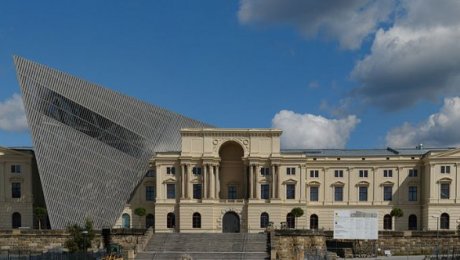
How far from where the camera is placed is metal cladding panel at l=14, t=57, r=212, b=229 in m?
80.2

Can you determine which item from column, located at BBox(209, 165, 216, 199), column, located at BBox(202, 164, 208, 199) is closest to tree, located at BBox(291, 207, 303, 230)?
column, located at BBox(209, 165, 216, 199)

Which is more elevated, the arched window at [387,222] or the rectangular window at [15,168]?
the rectangular window at [15,168]

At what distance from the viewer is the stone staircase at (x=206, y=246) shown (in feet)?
222

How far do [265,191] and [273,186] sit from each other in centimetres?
171

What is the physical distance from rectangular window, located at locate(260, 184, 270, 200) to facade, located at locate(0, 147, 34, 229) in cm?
3208

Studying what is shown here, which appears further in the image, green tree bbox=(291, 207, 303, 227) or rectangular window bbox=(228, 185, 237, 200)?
rectangular window bbox=(228, 185, 237, 200)

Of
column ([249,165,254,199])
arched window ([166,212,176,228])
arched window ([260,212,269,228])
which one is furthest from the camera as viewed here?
arched window ([166,212,176,228])

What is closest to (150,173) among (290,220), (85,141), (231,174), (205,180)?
(205,180)

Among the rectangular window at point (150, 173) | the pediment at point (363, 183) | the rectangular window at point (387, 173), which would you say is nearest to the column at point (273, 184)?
the pediment at point (363, 183)

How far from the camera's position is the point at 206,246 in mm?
72188

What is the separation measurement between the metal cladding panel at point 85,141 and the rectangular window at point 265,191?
590 inches

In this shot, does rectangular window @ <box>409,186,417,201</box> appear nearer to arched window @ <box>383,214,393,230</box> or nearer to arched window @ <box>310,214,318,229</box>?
arched window @ <box>383,214,393,230</box>

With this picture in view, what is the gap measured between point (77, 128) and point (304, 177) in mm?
31281

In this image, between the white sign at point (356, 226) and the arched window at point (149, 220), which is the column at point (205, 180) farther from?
the white sign at point (356, 226)
